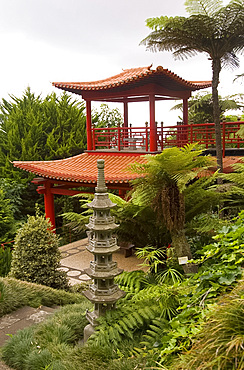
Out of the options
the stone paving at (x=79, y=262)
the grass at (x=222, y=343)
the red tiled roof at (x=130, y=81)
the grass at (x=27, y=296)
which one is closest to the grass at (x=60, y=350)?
the grass at (x=222, y=343)

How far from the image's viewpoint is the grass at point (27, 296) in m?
6.31

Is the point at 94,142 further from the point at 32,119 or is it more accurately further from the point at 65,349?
the point at 65,349

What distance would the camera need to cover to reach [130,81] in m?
10.5

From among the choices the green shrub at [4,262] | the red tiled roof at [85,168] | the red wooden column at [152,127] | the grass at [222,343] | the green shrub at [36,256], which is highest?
the red wooden column at [152,127]

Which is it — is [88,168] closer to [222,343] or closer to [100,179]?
[100,179]

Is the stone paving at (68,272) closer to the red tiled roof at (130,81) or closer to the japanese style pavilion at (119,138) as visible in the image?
Answer: the japanese style pavilion at (119,138)

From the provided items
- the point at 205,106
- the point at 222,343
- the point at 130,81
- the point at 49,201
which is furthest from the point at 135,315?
the point at 205,106

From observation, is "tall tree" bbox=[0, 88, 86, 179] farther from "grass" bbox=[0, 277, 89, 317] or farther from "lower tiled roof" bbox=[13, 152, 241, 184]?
"grass" bbox=[0, 277, 89, 317]

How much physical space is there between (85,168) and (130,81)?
2980 millimetres

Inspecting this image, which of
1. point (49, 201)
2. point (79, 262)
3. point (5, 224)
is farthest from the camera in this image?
point (5, 224)

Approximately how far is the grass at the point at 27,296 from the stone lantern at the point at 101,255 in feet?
6.82

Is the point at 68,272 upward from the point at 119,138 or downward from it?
downward

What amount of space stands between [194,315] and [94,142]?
32.8ft

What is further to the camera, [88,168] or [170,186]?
[88,168]
